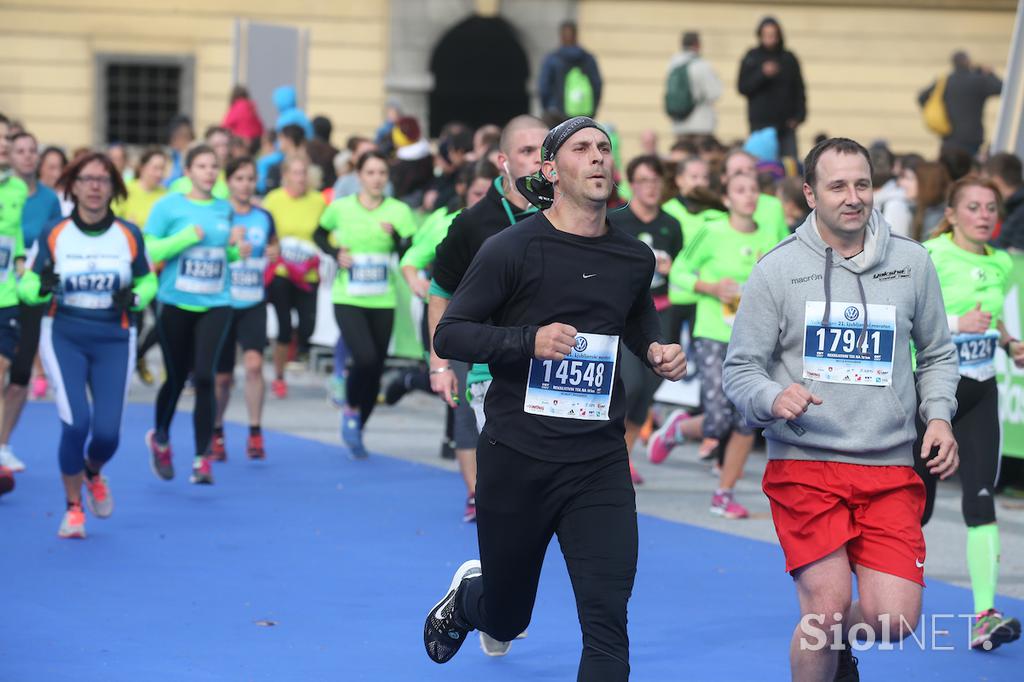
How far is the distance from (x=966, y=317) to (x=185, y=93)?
942 inches

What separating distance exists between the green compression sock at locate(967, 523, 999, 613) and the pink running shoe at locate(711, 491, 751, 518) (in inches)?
123

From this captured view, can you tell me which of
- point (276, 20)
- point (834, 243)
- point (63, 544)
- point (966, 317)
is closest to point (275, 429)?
point (63, 544)

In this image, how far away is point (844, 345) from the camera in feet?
18.2

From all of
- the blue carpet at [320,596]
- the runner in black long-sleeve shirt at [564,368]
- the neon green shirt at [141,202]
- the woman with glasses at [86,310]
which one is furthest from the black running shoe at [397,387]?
the runner in black long-sleeve shirt at [564,368]

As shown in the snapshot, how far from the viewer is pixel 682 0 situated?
2995cm

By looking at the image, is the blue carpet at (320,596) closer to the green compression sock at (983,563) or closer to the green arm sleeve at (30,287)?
the green compression sock at (983,563)

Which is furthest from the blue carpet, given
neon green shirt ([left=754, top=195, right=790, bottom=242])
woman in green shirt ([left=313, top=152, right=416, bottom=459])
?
neon green shirt ([left=754, top=195, right=790, bottom=242])

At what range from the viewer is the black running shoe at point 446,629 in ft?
21.3

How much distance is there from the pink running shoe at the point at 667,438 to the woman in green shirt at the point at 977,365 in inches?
158

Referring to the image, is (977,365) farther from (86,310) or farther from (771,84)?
(771,84)

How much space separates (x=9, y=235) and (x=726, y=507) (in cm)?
464

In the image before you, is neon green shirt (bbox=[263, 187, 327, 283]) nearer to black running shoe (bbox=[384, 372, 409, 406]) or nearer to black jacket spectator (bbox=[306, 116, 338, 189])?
black jacket spectator (bbox=[306, 116, 338, 189])

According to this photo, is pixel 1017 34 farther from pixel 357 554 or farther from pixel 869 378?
pixel 869 378

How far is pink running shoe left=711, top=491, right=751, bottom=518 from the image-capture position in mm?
10602
